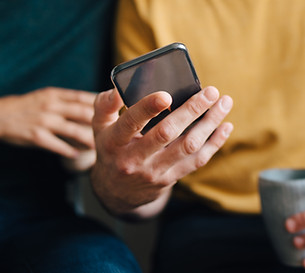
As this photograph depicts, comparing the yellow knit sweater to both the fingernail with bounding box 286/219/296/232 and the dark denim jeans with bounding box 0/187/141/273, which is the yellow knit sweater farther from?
the dark denim jeans with bounding box 0/187/141/273

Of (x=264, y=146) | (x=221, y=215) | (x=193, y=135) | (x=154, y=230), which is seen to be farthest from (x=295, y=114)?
(x=154, y=230)

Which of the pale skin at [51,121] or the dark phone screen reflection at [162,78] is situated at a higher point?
the dark phone screen reflection at [162,78]

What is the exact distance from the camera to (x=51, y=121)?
754 mm

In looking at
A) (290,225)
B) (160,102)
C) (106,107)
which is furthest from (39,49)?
(290,225)

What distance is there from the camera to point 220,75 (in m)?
0.80

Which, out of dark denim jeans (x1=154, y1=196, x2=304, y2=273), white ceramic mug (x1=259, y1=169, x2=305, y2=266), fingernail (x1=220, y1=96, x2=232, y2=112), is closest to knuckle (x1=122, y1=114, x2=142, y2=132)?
fingernail (x1=220, y1=96, x2=232, y2=112)

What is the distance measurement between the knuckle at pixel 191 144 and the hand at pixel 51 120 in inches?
10.7

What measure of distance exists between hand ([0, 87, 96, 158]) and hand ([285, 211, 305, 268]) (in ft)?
1.20

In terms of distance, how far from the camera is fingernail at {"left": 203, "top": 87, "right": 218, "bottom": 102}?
51 cm

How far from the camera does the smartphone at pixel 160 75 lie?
20.0 inches

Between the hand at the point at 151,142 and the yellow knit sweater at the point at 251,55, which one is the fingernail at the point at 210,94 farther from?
the yellow knit sweater at the point at 251,55

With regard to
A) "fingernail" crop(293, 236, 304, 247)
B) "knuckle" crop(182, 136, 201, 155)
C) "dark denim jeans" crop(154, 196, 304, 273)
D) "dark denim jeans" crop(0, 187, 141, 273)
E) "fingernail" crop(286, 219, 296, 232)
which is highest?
"knuckle" crop(182, 136, 201, 155)

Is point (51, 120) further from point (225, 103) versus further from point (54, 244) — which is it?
point (225, 103)

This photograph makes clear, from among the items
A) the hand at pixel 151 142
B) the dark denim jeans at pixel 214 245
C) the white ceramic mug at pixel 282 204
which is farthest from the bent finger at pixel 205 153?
the dark denim jeans at pixel 214 245
